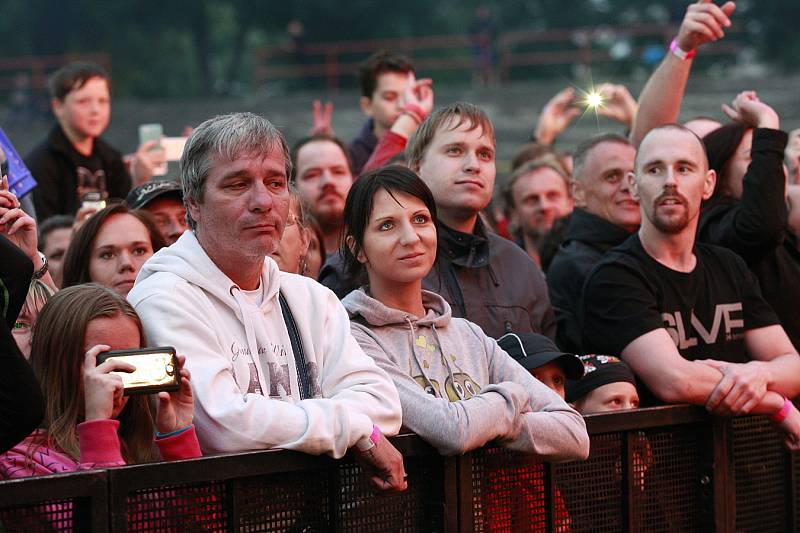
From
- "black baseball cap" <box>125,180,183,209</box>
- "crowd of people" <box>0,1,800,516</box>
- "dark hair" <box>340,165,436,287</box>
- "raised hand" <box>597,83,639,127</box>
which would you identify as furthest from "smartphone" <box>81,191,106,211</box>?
"raised hand" <box>597,83,639,127</box>

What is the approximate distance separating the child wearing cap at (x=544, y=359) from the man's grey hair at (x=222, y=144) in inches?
51.6

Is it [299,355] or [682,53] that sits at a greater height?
[682,53]

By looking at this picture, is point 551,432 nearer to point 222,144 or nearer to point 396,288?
point 396,288

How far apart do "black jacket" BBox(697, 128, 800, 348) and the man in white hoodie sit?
97.4 inches

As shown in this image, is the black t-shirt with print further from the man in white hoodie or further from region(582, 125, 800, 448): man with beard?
the man in white hoodie

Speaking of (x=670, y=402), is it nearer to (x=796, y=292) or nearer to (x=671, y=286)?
(x=671, y=286)

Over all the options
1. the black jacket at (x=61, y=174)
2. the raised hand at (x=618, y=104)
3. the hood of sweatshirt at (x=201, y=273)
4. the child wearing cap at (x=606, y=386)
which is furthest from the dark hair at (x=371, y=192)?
the raised hand at (x=618, y=104)

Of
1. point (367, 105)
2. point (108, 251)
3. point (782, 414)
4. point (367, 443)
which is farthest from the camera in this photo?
point (367, 105)

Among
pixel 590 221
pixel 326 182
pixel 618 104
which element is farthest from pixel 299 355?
pixel 618 104

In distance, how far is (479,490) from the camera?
3.94 metres

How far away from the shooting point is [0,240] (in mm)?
3205

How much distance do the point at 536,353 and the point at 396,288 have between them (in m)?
0.61

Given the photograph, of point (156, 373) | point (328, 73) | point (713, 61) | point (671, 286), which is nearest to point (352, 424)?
point (156, 373)

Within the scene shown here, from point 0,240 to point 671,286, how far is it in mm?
2904
